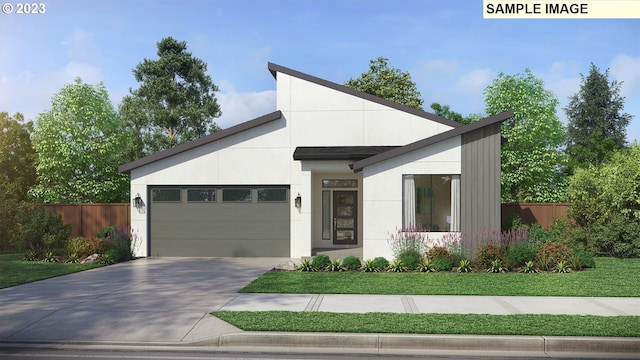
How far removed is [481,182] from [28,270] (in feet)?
45.0

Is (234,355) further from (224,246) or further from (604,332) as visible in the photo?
(224,246)

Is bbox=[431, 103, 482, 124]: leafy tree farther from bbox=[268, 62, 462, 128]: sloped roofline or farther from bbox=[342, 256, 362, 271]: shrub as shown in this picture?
bbox=[342, 256, 362, 271]: shrub

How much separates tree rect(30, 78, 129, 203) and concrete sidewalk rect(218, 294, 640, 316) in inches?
1025

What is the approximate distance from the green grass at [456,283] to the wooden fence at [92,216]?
1095cm

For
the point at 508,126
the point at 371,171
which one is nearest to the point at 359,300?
the point at 371,171

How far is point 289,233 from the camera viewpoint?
62.2 feet

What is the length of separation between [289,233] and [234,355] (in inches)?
470

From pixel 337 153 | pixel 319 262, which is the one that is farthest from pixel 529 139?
pixel 319 262

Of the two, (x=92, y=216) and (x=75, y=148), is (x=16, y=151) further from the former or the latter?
(x=92, y=216)

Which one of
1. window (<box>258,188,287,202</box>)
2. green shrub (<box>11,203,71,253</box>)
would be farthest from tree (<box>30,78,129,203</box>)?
window (<box>258,188,287,202</box>)

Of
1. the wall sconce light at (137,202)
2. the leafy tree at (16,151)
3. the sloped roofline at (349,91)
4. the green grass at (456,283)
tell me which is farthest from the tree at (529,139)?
the leafy tree at (16,151)

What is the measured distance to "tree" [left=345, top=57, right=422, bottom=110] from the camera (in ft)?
125

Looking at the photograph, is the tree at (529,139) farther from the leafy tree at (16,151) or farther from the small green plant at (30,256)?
the leafy tree at (16,151)

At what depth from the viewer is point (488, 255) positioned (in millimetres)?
14719
